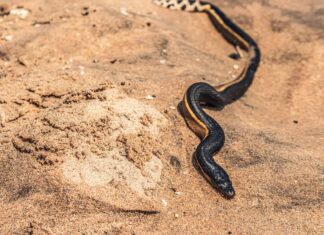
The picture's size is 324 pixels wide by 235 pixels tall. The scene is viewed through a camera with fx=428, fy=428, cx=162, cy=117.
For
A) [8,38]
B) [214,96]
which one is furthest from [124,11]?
[214,96]

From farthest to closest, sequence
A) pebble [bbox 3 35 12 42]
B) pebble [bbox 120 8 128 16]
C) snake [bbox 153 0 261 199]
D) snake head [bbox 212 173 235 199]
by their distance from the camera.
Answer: pebble [bbox 120 8 128 16] < pebble [bbox 3 35 12 42] < snake [bbox 153 0 261 199] < snake head [bbox 212 173 235 199]

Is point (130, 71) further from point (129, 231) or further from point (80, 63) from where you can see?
point (129, 231)

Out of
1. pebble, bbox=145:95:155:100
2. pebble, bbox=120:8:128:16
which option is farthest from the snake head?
pebble, bbox=120:8:128:16

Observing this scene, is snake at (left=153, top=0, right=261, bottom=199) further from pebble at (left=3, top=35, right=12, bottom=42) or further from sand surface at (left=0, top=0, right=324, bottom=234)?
pebble at (left=3, top=35, right=12, bottom=42)

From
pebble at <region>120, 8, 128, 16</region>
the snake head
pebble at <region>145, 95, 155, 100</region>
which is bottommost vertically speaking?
the snake head

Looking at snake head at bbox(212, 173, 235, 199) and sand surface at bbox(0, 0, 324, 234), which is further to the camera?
snake head at bbox(212, 173, 235, 199)

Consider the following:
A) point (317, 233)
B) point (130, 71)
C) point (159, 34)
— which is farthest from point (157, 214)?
point (159, 34)

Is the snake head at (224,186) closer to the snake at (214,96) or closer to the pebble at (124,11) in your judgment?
the snake at (214,96)
